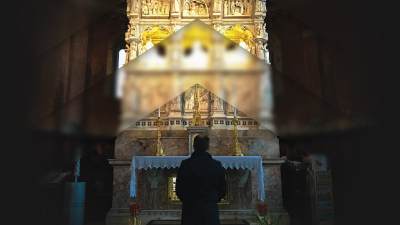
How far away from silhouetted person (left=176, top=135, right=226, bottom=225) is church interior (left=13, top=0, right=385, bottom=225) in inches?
23.9

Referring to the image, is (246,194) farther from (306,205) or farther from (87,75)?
(87,75)

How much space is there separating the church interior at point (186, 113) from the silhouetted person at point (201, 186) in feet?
1.99

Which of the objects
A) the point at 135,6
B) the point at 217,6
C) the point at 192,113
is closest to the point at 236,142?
the point at 192,113

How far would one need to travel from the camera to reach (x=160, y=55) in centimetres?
384

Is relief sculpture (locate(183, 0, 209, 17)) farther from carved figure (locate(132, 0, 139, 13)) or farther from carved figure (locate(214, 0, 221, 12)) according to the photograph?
carved figure (locate(132, 0, 139, 13))

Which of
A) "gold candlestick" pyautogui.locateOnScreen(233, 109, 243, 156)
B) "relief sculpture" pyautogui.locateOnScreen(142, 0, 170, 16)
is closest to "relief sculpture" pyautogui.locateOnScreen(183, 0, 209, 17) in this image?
"relief sculpture" pyautogui.locateOnScreen(142, 0, 170, 16)

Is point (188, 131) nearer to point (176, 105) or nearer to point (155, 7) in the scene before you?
point (176, 105)

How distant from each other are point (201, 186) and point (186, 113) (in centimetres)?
600

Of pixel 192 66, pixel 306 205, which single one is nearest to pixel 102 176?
pixel 306 205

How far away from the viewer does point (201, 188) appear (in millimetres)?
2988

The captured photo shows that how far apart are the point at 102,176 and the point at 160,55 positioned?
23.1ft

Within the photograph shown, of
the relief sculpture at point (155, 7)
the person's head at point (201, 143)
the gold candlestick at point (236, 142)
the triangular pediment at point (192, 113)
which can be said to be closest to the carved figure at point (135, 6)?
the relief sculpture at point (155, 7)

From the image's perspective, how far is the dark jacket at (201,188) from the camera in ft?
9.77

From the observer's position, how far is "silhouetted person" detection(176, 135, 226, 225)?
298 cm
